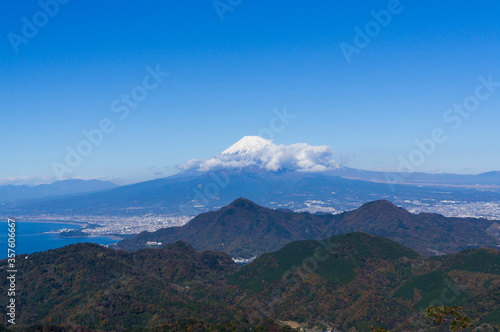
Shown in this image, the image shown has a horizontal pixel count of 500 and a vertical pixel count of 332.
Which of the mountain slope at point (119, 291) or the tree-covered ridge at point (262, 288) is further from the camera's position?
the tree-covered ridge at point (262, 288)

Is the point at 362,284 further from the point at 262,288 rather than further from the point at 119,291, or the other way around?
the point at 119,291

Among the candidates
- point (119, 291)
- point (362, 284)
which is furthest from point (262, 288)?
point (119, 291)

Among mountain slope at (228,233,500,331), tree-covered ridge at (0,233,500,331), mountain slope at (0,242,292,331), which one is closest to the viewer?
mountain slope at (0,242,292,331)

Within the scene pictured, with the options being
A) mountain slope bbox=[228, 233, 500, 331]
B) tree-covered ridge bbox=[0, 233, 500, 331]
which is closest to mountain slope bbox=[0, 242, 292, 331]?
tree-covered ridge bbox=[0, 233, 500, 331]

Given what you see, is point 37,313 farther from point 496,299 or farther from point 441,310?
point 496,299

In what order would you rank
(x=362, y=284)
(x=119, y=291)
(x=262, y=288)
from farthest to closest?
(x=262, y=288)
(x=362, y=284)
(x=119, y=291)

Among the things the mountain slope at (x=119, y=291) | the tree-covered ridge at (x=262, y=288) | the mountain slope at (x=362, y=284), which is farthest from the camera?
the mountain slope at (x=362, y=284)

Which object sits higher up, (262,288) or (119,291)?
(119,291)

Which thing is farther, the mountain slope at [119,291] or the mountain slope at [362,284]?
the mountain slope at [362,284]

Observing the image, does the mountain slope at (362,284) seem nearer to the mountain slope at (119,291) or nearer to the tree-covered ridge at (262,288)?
the tree-covered ridge at (262,288)

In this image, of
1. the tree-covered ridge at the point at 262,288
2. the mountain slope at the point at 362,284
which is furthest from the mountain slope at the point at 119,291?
the mountain slope at the point at 362,284

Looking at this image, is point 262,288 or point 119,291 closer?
point 119,291

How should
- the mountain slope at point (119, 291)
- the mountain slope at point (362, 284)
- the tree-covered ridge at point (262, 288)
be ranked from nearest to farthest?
the mountain slope at point (119, 291)
the tree-covered ridge at point (262, 288)
the mountain slope at point (362, 284)

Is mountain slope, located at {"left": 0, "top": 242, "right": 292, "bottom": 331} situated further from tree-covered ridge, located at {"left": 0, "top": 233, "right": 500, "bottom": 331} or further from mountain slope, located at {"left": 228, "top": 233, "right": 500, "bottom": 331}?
mountain slope, located at {"left": 228, "top": 233, "right": 500, "bottom": 331}
